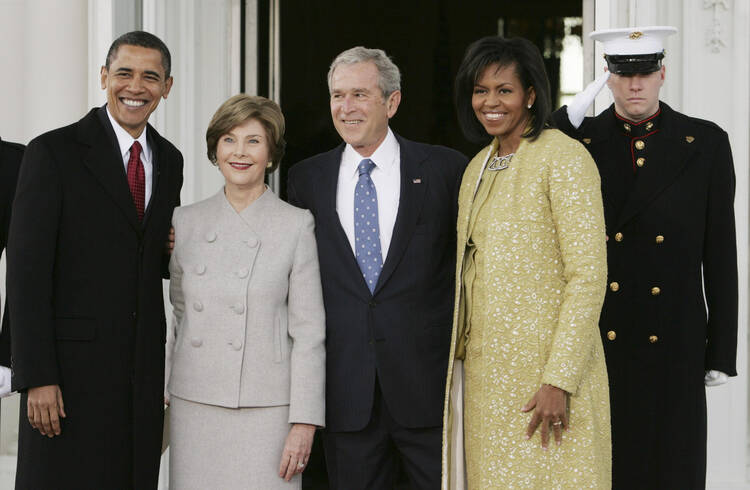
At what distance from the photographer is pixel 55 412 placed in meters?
2.65

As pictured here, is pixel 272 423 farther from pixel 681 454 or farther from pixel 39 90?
pixel 39 90

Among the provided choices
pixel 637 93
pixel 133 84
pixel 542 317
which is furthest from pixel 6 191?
pixel 637 93

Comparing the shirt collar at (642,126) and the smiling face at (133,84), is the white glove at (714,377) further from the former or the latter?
the smiling face at (133,84)

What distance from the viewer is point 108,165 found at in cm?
280

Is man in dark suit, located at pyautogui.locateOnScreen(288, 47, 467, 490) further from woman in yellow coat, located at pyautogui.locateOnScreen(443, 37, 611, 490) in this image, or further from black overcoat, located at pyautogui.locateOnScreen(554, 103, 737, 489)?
black overcoat, located at pyautogui.locateOnScreen(554, 103, 737, 489)

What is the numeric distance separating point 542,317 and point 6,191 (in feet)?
5.74

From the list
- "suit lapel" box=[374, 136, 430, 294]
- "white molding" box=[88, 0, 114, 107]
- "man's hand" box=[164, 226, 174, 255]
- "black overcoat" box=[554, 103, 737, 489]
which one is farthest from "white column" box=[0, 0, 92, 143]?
"black overcoat" box=[554, 103, 737, 489]

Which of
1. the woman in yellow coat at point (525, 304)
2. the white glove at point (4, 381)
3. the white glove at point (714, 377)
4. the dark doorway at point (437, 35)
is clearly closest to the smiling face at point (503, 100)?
the woman in yellow coat at point (525, 304)

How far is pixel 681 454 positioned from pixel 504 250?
92cm

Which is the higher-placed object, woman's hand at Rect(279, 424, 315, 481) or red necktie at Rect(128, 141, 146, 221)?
red necktie at Rect(128, 141, 146, 221)

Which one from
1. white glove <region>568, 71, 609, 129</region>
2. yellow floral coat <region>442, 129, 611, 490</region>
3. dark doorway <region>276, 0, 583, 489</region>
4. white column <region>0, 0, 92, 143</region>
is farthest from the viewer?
dark doorway <region>276, 0, 583, 489</region>

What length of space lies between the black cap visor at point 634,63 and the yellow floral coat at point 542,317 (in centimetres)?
46

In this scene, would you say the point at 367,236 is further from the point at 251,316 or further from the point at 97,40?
the point at 97,40

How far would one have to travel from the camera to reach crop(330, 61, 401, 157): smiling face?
2.94 metres
